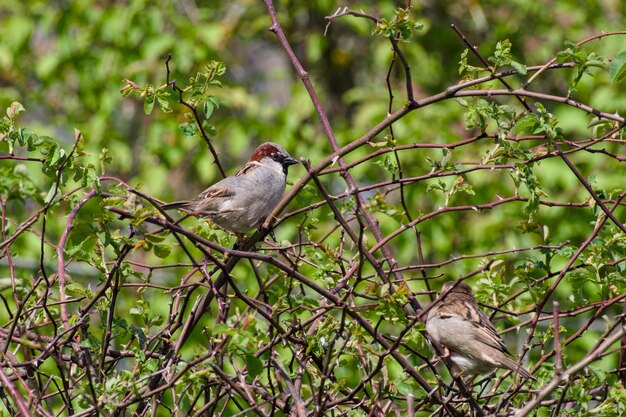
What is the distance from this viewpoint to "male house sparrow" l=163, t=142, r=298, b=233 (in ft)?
10.5

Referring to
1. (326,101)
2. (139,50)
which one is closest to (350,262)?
(139,50)

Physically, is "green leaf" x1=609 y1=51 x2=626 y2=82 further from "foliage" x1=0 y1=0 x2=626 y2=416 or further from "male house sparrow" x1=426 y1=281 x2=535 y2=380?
"male house sparrow" x1=426 y1=281 x2=535 y2=380

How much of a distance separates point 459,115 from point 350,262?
3383 millimetres

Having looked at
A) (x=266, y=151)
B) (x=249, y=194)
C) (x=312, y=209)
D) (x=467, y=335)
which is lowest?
(x=467, y=335)

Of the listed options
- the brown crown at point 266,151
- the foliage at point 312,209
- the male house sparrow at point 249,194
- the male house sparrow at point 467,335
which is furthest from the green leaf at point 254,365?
the brown crown at point 266,151

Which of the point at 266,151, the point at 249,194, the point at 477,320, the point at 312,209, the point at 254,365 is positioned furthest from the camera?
the point at 266,151

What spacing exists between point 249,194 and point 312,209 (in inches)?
40.7

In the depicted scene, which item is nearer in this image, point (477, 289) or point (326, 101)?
point (477, 289)

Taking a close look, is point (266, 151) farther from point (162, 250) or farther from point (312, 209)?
point (162, 250)

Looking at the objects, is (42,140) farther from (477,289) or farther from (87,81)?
(87,81)

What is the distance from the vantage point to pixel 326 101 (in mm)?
6746

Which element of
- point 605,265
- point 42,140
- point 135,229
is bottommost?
point 605,265

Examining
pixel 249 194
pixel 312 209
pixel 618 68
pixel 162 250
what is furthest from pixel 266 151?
pixel 618 68

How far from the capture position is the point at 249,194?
327 cm
